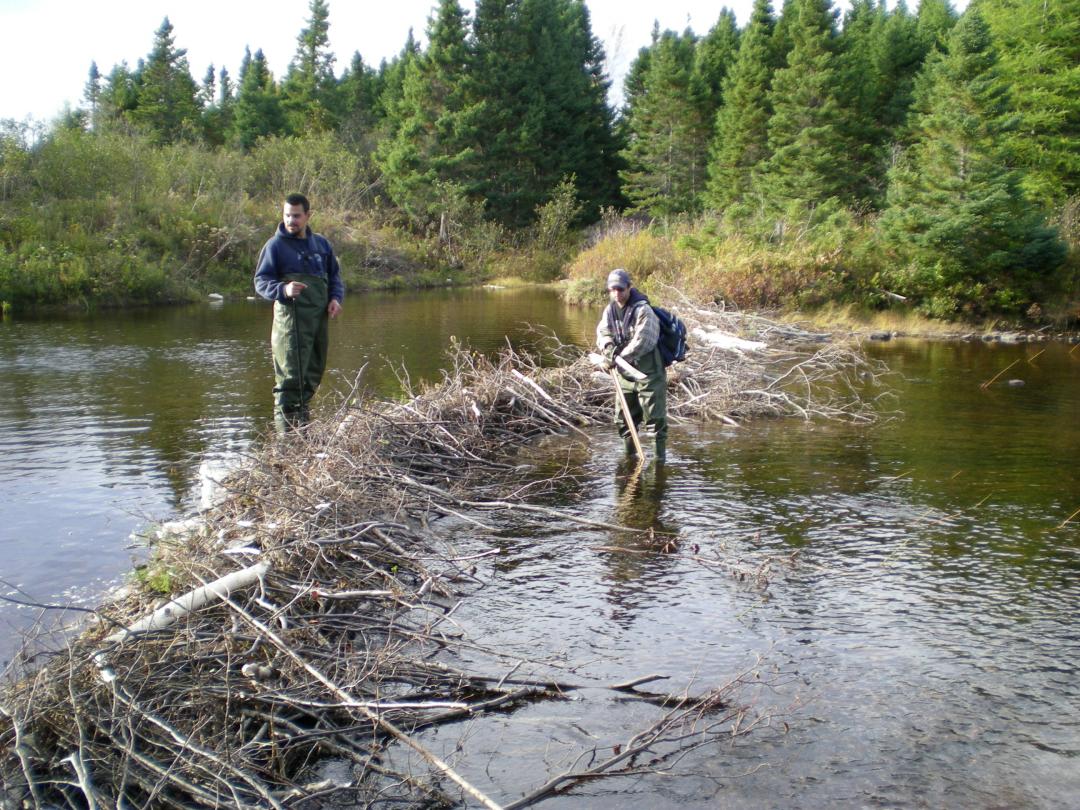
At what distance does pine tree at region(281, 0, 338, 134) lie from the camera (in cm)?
6324

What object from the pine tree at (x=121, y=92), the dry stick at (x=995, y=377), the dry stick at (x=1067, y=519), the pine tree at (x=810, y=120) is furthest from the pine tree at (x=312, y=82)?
the dry stick at (x=1067, y=519)

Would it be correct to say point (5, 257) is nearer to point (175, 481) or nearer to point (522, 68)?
point (175, 481)

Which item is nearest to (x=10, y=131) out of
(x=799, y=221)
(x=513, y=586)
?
(x=799, y=221)

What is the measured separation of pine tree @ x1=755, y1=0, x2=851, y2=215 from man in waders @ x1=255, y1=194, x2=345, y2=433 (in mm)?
28340

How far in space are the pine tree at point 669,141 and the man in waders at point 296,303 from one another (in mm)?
39935

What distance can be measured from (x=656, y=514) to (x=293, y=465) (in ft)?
9.61

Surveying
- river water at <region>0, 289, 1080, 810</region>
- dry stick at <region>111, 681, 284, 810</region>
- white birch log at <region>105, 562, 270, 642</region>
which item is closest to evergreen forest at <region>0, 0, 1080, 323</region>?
river water at <region>0, 289, 1080, 810</region>

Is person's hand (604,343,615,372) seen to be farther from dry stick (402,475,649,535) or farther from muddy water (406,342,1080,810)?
dry stick (402,475,649,535)

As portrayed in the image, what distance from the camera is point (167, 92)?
219ft

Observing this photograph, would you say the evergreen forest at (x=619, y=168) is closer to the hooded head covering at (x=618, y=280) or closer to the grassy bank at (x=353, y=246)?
the grassy bank at (x=353, y=246)

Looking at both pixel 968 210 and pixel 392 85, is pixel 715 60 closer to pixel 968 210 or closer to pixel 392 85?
pixel 392 85

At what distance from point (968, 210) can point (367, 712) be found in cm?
2105

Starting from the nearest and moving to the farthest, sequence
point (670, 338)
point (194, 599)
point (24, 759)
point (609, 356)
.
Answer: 1. point (24, 759)
2. point (194, 599)
3. point (670, 338)
4. point (609, 356)

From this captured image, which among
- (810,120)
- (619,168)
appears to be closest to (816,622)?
(810,120)
